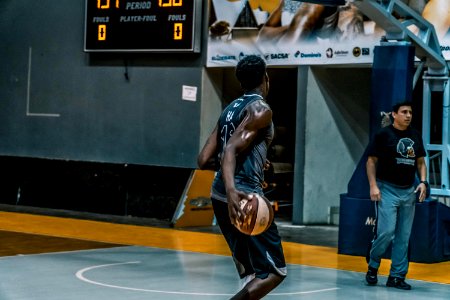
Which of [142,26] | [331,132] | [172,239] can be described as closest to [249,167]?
[172,239]

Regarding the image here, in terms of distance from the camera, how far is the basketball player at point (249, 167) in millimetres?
7121

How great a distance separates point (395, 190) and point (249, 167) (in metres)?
4.18

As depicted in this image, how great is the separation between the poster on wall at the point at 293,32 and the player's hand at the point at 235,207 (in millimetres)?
9465

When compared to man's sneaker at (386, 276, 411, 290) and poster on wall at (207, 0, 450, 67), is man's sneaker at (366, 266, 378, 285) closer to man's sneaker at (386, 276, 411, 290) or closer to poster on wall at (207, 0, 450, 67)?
man's sneaker at (386, 276, 411, 290)

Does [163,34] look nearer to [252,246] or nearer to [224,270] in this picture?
[224,270]

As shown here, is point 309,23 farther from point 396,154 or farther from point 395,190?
point 395,190

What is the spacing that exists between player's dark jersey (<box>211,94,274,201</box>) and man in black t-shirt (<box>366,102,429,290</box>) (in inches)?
154

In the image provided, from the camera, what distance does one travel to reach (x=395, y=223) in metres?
11.1

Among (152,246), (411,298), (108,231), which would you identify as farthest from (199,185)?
(411,298)

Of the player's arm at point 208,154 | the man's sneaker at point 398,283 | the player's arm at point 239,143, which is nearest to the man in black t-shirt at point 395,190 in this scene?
the man's sneaker at point 398,283

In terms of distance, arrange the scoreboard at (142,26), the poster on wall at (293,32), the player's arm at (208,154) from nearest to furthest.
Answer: the player's arm at (208,154) < the poster on wall at (293,32) < the scoreboard at (142,26)

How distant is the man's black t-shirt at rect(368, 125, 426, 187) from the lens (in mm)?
11023

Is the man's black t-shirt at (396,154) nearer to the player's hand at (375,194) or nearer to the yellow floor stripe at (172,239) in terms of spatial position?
the player's hand at (375,194)

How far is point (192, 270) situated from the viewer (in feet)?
38.8
